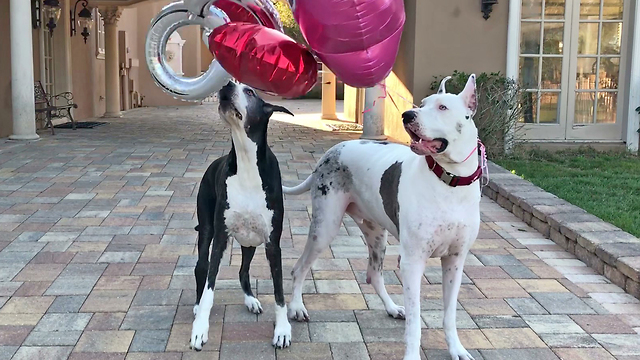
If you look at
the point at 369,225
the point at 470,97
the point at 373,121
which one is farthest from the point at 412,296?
the point at 373,121

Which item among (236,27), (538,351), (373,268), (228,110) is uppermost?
(236,27)

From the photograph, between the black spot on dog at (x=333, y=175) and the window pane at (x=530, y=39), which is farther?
the window pane at (x=530, y=39)

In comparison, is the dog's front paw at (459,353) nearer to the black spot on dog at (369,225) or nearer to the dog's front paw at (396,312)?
the dog's front paw at (396,312)

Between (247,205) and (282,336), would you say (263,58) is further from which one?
(282,336)

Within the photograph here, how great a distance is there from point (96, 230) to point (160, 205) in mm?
943

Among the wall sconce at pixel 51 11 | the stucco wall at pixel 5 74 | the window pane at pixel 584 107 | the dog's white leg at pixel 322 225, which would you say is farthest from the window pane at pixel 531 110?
the wall sconce at pixel 51 11

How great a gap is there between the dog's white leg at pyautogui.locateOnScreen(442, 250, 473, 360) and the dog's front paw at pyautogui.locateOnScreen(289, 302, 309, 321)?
30.5 inches

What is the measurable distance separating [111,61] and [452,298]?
1512cm

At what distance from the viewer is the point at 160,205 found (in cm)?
605

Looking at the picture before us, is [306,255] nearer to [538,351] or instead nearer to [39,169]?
[538,351]

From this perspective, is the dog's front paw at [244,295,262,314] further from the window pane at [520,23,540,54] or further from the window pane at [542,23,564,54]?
the window pane at [542,23,564,54]

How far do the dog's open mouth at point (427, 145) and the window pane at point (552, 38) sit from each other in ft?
24.4

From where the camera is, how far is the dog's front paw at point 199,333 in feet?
10.2

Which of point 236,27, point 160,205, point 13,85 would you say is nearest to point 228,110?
point 236,27
